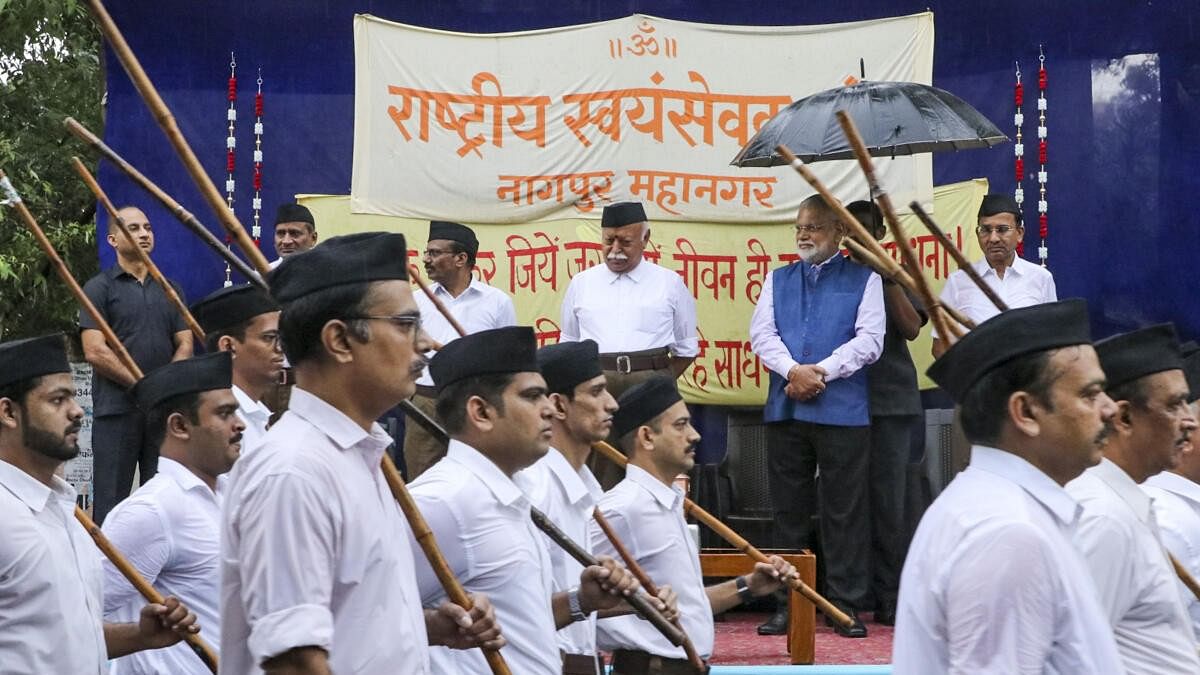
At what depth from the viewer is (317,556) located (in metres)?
2.94

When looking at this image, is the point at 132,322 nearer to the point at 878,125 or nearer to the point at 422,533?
the point at 878,125

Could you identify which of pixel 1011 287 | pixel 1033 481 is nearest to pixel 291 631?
pixel 1033 481

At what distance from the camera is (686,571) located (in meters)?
5.95

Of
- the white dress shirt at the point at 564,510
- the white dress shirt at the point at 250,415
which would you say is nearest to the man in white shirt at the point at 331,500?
the white dress shirt at the point at 564,510

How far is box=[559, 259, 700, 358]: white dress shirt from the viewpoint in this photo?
28.8 ft

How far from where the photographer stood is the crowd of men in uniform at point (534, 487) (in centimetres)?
302

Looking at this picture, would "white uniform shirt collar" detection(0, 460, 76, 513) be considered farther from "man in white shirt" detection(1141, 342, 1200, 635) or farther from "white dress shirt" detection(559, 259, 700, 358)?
"white dress shirt" detection(559, 259, 700, 358)

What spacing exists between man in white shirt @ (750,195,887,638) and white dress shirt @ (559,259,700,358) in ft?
1.43

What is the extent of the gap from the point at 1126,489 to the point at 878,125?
429 centimetres

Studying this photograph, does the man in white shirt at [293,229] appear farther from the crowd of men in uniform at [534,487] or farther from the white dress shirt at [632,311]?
the white dress shirt at [632,311]

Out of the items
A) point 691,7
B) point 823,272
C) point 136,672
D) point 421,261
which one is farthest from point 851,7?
point 136,672

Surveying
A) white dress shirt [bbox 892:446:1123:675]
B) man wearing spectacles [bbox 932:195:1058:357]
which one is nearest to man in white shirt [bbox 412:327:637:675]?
white dress shirt [bbox 892:446:1123:675]

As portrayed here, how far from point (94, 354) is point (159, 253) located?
1.61 meters

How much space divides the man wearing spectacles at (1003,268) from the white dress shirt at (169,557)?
4.72m
